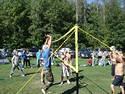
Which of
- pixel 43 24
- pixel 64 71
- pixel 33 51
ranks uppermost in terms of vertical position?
pixel 43 24

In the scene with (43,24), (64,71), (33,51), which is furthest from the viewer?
(43,24)

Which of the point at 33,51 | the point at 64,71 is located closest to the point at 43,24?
the point at 33,51

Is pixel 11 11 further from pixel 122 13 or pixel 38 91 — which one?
pixel 38 91

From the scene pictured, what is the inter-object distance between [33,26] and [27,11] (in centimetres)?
352

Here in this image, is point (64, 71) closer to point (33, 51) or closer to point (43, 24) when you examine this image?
point (33, 51)

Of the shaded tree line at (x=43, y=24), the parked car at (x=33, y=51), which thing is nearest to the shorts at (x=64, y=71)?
the parked car at (x=33, y=51)

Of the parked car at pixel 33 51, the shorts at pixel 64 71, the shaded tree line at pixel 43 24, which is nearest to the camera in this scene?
the shorts at pixel 64 71

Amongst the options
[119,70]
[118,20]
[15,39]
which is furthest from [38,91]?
[118,20]

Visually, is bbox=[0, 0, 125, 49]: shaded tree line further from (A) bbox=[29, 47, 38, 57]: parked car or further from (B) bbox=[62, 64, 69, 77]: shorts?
(B) bbox=[62, 64, 69, 77]: shorts

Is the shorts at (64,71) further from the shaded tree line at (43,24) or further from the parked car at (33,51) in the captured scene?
the shaded tree line at (43,24)

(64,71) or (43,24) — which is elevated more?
(43,24)

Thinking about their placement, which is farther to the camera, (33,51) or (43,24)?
(43,24)

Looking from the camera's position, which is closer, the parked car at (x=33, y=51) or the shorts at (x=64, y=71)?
the shorts at (x=64, y=71)

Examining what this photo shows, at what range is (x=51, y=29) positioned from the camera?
196ft
